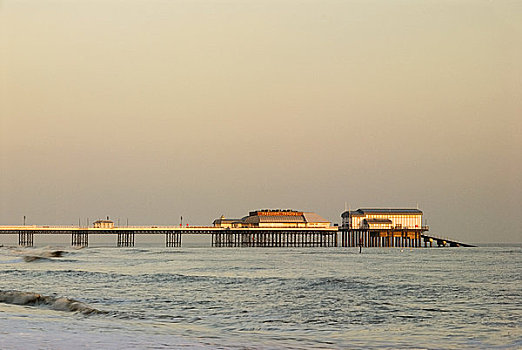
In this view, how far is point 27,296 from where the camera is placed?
21.8 m

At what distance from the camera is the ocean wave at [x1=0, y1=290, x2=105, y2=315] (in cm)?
1945

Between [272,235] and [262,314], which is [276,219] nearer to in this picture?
[272,235]

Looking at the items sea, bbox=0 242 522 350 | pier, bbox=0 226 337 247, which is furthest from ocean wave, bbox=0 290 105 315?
pier, bbox=0 226 337 247

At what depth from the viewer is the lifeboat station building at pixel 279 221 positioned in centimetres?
13975

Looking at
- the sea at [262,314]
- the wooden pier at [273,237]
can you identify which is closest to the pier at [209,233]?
the wooden pier at [273,237]

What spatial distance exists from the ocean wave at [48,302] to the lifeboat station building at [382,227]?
372 feet

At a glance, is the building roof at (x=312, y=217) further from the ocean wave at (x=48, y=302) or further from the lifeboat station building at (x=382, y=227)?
the ocean wave at (x=48, y=302)

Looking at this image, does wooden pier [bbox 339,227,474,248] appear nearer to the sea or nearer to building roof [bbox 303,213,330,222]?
building roof [bbox 303,213,330,222]

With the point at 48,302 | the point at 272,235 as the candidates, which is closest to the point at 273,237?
the point at 272,235

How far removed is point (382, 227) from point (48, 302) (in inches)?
4637

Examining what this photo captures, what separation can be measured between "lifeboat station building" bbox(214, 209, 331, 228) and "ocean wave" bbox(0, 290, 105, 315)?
116342 millimetres

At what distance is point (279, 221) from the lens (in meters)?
142

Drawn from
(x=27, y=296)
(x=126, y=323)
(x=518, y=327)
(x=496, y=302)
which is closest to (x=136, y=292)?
(x=27, y=296)

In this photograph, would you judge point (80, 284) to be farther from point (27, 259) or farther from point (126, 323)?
point (27, 259)
